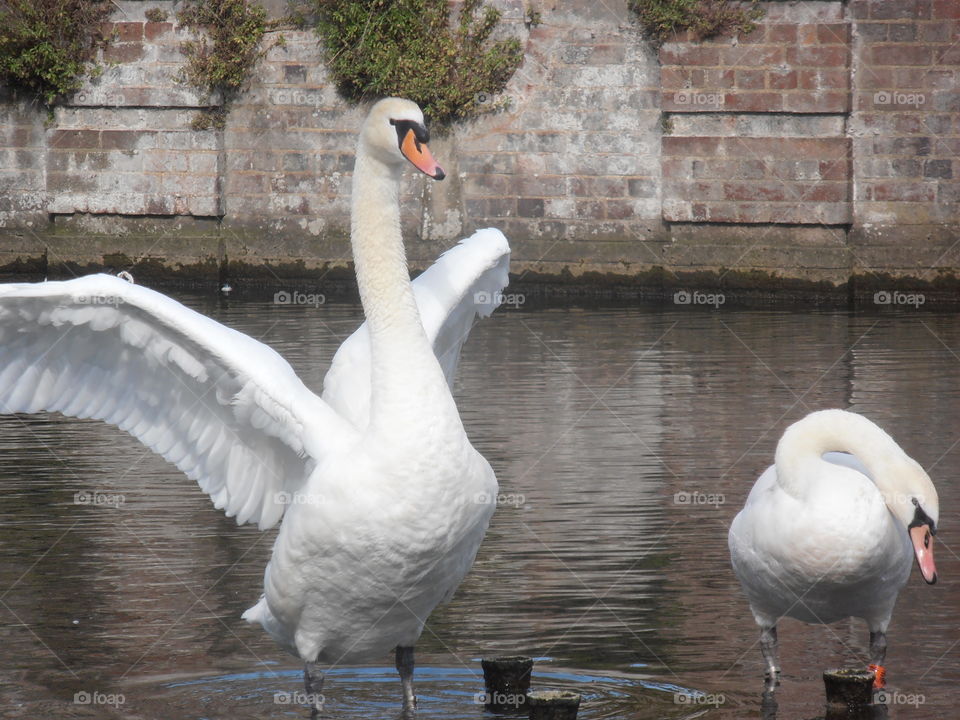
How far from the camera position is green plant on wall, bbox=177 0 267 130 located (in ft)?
54.4

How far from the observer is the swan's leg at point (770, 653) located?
5086mm

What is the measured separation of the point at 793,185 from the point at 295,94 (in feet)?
17.8

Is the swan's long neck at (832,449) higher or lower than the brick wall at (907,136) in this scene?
lower

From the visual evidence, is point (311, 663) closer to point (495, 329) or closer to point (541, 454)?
point (541, 454)

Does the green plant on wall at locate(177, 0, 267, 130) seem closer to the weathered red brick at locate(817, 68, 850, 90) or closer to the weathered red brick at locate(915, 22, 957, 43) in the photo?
the weathered red brick at locate(817, 68, 850, 90)

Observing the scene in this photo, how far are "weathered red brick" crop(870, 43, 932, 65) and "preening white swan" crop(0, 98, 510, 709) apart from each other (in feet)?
36.1

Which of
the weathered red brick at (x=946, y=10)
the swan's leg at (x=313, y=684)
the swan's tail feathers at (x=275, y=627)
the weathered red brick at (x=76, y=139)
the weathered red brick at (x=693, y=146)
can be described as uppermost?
the weathered red brick at (x=946, y=10)

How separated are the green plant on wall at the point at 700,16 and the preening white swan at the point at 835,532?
11.0 meters

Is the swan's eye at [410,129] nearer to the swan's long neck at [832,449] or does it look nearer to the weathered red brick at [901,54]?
the swan's long neck at [832,449]

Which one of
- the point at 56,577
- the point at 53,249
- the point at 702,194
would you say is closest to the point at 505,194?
the point at 702,194

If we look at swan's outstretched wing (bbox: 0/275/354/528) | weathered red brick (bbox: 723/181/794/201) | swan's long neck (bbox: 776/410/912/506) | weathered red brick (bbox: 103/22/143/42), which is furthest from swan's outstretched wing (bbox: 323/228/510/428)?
weathered red brick (bbox: 103/22/143/42)

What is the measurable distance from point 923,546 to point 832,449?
48 cm

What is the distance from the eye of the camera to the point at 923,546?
4973mm

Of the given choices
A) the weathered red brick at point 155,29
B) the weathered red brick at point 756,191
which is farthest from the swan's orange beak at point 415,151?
the weathered red brick at point 155,29
